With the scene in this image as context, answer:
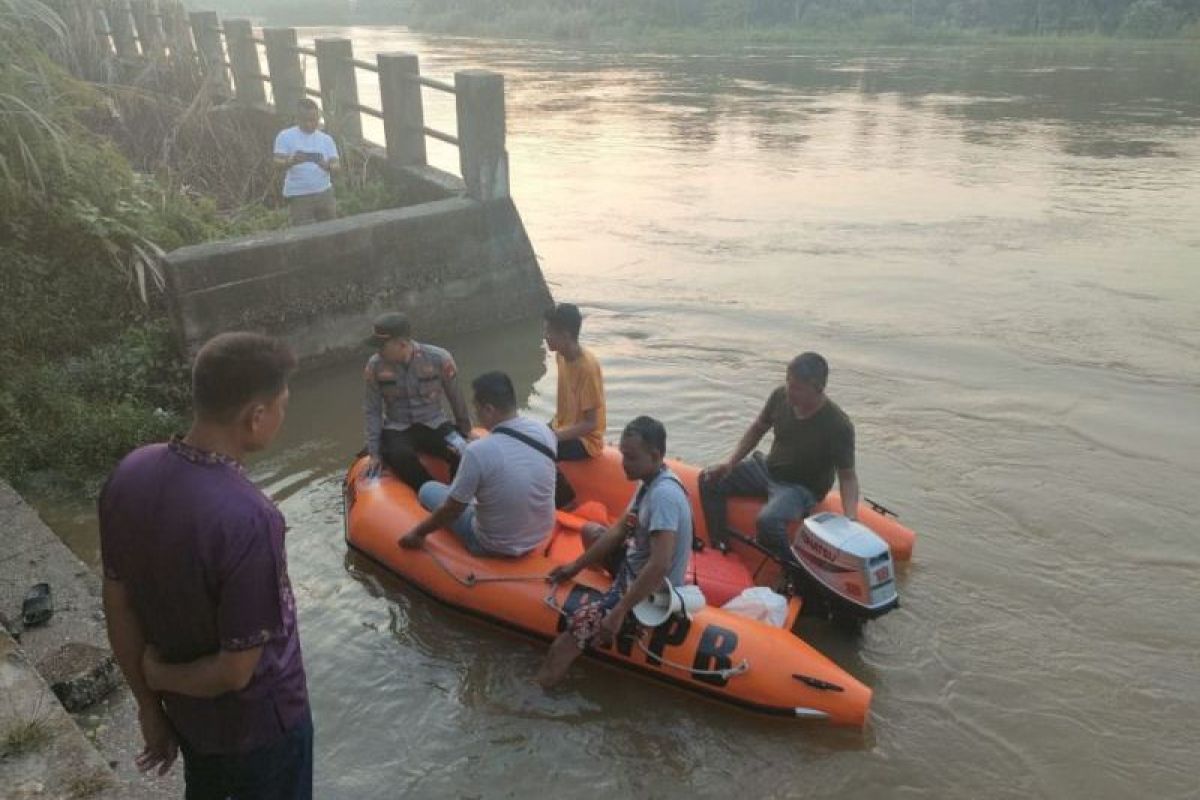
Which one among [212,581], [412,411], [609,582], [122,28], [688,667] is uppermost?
[212,581]

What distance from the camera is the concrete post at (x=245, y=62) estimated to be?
489 inches

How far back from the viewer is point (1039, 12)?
44375mm

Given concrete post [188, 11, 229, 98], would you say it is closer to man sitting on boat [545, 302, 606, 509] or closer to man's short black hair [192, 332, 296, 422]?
man sitting on boat [545, 302, 606, 509]

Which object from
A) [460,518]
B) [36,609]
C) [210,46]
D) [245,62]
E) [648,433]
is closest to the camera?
[36,609]

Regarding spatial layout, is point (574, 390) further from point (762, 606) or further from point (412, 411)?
point (762, 606)

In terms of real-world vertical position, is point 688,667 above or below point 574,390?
below

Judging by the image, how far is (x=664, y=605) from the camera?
4430mm

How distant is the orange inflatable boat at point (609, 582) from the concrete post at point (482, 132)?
12.8ft

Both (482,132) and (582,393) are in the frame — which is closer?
(582,393)

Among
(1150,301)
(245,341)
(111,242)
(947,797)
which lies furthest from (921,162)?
(245,341)

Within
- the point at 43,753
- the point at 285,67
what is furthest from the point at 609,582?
the point at 285,67

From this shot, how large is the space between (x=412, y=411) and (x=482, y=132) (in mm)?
3969

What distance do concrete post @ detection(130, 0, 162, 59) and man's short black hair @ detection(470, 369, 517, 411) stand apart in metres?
10.8

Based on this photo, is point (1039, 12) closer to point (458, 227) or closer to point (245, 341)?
point (458, 227)
